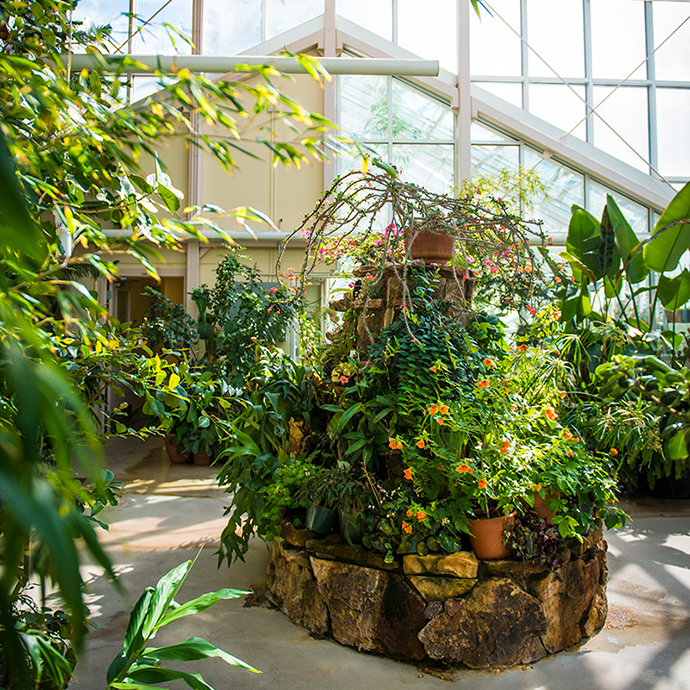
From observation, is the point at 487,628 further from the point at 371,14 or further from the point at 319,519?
the point at 371,14

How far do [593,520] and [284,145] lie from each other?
7.73ft

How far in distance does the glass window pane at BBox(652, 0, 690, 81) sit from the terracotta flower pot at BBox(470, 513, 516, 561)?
22.2 feet

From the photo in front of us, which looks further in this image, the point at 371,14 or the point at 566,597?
the point at 371,14

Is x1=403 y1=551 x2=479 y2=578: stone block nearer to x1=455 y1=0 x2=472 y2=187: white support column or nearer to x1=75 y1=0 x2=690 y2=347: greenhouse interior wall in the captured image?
x1=75 y1=0 x2=690 y2=347: greenhouse interior wall

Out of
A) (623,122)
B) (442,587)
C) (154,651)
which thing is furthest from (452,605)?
(623,122)

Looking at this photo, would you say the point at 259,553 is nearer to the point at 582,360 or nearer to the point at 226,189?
the point at 582,360

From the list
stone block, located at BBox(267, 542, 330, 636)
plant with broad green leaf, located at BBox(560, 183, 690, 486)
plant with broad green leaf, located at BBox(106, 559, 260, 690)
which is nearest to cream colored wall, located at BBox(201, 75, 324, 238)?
plant with broad green leaf, located at BBox(560, 183, 690, 486)

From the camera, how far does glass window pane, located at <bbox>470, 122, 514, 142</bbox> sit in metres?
6.66

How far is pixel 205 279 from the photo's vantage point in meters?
6.79

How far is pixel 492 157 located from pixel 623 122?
1669 mm

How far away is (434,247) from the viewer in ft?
9.89

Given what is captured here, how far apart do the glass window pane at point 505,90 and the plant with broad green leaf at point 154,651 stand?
6.75m

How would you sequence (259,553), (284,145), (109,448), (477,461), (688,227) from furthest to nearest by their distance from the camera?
1. (109,448)
2. (688,227)
3. (259,553)
4. (477,461)
5. (284,145)

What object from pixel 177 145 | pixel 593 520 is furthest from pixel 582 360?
pixel 177 145
